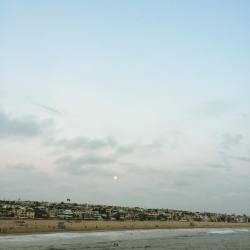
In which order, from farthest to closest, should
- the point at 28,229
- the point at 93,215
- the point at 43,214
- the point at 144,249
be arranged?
the point at 93,215 → the point at 43,214 → the point at 28,229 → the point at 144,249

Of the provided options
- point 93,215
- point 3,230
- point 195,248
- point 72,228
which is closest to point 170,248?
point 195,248

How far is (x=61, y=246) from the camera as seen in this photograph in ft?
229

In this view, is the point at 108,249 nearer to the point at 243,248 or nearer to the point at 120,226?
the point at 243,248

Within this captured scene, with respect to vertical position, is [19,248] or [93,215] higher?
[93,215]

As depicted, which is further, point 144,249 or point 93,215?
point 93,215

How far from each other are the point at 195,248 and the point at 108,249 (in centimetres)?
1264

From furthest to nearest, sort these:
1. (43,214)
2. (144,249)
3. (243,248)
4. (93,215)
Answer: (93,215)
(43,214)
(243,248)
(144,249)

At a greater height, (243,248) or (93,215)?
(93,215)

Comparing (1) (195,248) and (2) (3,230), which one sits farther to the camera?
(2) (3,230)

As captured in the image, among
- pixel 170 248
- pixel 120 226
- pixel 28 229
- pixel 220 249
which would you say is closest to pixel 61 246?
pixel 170 248

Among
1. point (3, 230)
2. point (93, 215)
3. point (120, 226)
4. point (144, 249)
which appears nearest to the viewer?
point (144, 249)

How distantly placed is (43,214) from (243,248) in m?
77.7

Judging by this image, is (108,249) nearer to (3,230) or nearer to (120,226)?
(3,230)

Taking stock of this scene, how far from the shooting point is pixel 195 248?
2832 inches
